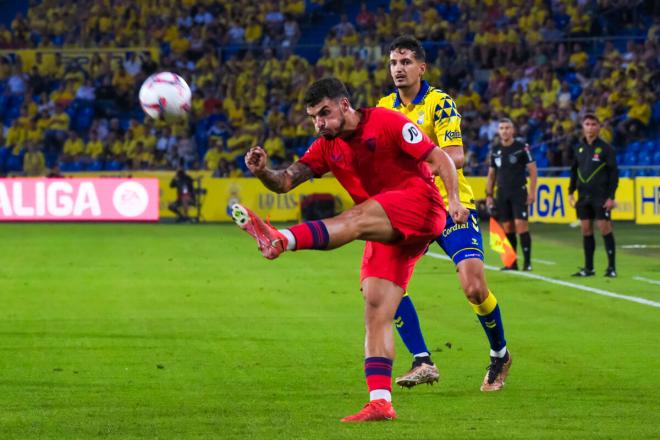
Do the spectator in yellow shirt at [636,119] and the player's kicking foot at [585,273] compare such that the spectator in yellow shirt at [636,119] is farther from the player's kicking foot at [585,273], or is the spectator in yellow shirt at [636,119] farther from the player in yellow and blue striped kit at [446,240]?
→ the player in yellow and blue striped kit at [446,240]

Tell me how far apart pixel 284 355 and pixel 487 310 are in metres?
1.96

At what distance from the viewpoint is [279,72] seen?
39781 mm

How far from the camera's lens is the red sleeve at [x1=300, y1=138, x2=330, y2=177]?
7.66m

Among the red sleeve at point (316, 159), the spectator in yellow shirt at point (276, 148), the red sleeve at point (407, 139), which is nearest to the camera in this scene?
the red sleeve at point (407, 139)

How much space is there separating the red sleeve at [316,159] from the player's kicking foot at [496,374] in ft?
6.20

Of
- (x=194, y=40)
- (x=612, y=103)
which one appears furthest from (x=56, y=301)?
(x=194, y=40)

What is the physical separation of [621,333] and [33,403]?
5.88 meters

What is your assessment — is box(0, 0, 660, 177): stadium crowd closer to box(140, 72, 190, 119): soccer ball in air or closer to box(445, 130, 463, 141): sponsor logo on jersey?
box(140, 72, 190, 119): soccer ball in air

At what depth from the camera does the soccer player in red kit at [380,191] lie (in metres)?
7.09

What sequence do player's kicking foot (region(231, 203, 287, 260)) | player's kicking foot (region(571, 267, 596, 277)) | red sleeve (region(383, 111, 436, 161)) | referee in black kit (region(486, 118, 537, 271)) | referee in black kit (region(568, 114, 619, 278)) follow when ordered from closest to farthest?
player's kicking foot (region(231, 203, 287, 260)) → red sleeve (region(383, 111, 436, 161)) → player's kicking foot (region(571, 267, 596, 277)) → referee in black kit (region(568, 114, 619, 278)) → referee in black kit (region(486, 118, 537, 271))

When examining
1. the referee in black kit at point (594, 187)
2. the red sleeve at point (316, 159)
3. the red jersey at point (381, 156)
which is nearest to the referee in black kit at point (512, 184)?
the referee in black kit at point (594, 187)

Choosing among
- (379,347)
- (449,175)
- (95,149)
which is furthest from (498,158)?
(95,149)

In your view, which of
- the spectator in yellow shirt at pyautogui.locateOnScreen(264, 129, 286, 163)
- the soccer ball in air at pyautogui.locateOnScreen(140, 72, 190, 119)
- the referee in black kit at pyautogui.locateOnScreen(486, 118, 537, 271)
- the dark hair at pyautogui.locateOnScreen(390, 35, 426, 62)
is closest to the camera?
the dark hair at pyautogui.locateOnScreen(390, 35, 426, 62)

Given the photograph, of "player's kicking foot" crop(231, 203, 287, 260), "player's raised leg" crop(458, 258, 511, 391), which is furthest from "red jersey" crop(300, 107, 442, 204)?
"player's raised leg" crop(458, 258, 511, 391)
